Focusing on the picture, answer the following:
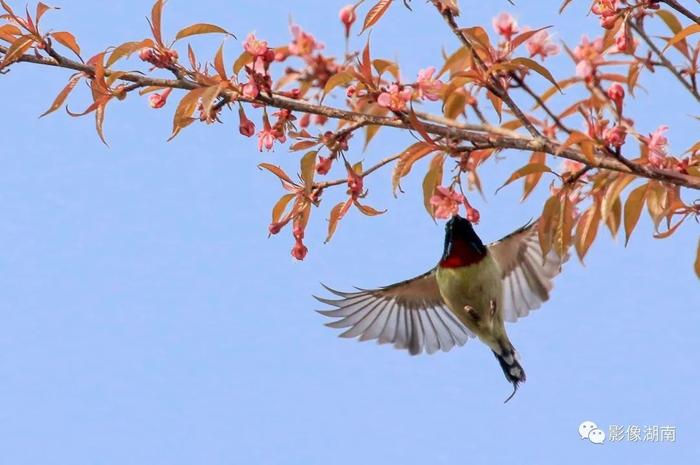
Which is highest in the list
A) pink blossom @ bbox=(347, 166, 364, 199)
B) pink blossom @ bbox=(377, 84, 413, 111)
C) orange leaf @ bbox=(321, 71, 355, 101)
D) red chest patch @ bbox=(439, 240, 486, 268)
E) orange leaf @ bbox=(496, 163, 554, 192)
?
red chest patch @ bbox=(439, 240, 486, 268)

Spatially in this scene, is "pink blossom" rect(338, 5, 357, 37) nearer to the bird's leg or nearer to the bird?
the bird

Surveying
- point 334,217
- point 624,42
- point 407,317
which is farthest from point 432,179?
point 407,317

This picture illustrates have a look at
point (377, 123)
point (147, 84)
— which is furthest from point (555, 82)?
point (147, 84)

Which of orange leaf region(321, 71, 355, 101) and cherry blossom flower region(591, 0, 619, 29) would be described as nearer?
orange leaf region(321, 71, 355, 101)

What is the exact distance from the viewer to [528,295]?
5.95 metres

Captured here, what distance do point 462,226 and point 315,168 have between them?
84.1 inches

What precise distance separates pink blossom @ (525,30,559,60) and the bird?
88.0 inches

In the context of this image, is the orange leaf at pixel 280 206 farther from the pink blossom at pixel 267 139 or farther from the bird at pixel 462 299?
the bird at pixel 462 299

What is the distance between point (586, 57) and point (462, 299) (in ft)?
9.07

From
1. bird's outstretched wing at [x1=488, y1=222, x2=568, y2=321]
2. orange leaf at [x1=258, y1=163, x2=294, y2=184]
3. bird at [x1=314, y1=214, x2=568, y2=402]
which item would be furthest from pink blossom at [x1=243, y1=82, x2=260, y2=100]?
bird's outstretched wing at [x1=488, y1=222, x2=568, y2=321]

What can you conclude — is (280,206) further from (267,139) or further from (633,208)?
(633,208)

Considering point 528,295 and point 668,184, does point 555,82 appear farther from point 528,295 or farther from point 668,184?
point 528,295

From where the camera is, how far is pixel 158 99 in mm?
3684

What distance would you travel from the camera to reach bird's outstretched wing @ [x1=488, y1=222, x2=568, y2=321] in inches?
233
